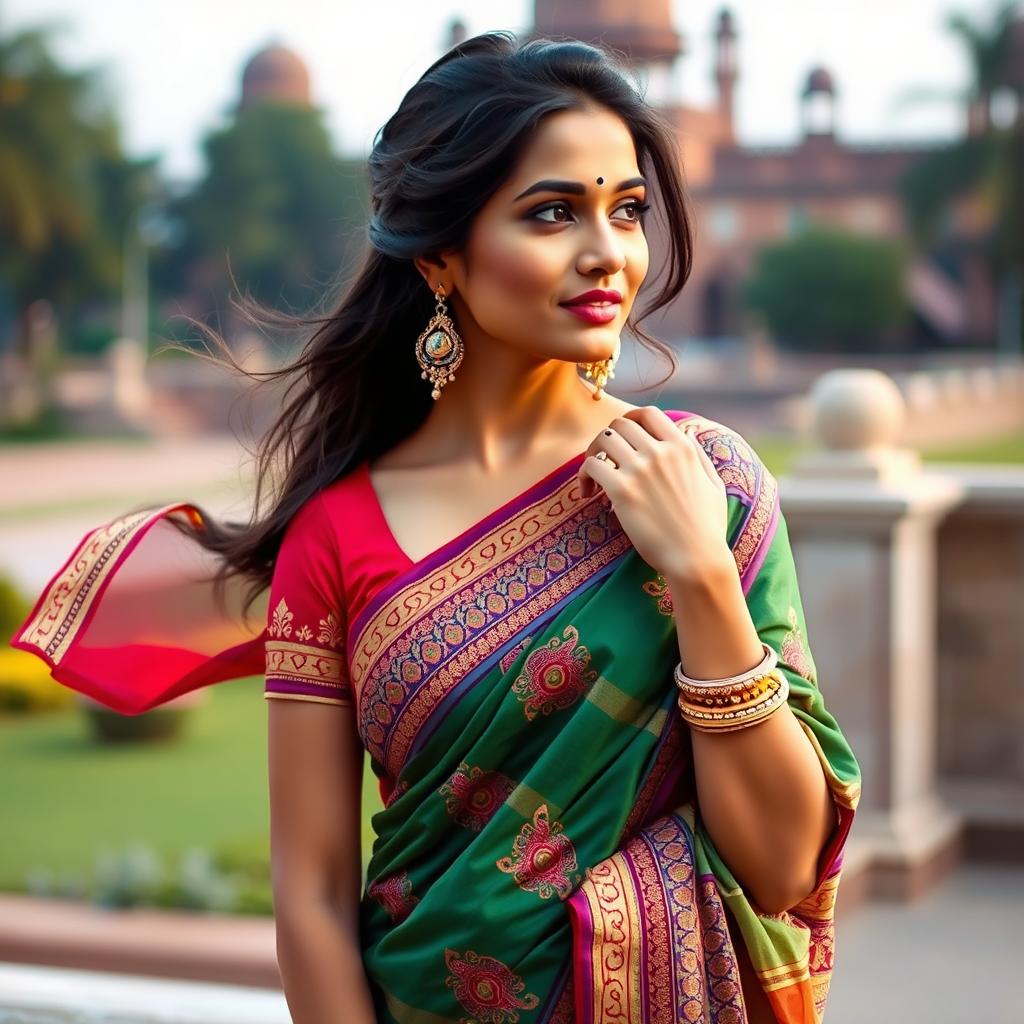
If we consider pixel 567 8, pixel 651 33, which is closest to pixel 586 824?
pixel 651 33

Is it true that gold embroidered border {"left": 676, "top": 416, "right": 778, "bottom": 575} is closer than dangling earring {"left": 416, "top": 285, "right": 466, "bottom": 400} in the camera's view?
Yes

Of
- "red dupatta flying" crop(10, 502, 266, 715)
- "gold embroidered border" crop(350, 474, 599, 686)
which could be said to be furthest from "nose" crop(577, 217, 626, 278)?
"red dupatta flying" crop(10, 502, 266, 715)

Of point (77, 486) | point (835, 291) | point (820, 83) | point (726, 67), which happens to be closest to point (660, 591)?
point (77, 486)

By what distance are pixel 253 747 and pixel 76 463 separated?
781 inches

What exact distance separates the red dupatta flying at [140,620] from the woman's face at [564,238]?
0.50 meters

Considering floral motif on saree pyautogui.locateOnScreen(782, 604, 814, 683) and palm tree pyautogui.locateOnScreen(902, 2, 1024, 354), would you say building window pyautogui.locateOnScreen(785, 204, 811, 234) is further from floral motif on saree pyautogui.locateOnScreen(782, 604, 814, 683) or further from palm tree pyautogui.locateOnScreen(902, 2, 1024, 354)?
floral motif on saree pyautogui.locateOnScreen(782, 604, 814, 683)

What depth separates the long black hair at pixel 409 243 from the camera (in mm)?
1496

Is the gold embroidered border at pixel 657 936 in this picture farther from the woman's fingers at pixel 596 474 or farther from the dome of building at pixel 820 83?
the dome of building at pixel 820 83

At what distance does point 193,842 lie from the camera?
5895mm

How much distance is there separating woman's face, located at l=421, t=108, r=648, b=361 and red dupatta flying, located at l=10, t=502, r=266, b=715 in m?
0.50

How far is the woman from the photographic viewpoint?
1436 mm

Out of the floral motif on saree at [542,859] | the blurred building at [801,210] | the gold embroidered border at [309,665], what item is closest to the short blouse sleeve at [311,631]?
the gold embroidered border at [309,665]

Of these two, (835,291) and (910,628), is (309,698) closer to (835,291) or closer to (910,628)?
(910,628)

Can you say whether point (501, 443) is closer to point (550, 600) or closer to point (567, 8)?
point (550, 600)
